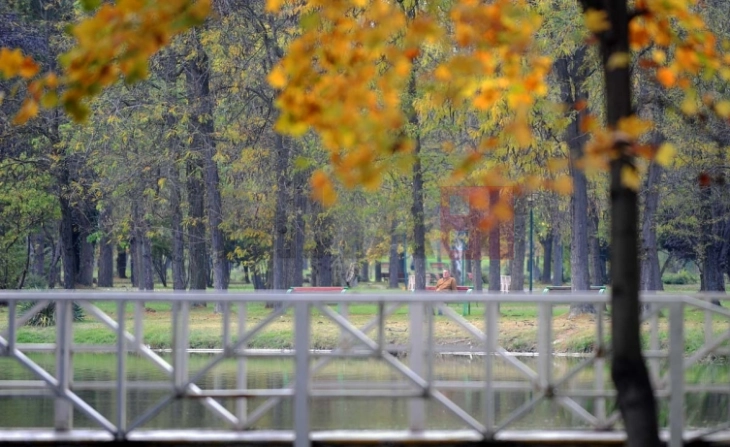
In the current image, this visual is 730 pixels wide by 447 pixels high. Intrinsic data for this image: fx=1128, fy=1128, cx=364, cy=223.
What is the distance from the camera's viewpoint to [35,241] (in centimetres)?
5522

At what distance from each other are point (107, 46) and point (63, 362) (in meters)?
3.68

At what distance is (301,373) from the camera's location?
8461mm

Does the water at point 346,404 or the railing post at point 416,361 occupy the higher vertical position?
the railing post at point 416,361

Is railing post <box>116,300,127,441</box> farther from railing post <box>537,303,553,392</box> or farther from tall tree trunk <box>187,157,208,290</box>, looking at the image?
tall tree trunk <box>187,157,208,290</box>

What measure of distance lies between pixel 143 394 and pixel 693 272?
76.7 metres

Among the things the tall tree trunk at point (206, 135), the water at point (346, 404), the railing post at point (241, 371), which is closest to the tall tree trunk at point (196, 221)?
the tall tree trunk at point (206, 135)

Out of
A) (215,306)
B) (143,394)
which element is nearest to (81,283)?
(215,306)

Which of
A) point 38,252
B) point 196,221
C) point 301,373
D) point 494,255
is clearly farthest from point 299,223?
point 38,252

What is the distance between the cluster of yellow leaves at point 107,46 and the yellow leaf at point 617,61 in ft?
7.37

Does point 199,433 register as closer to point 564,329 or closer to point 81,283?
point 564,329

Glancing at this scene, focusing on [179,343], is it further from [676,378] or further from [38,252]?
[38,252]

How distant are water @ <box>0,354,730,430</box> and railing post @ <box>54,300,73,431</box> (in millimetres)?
768

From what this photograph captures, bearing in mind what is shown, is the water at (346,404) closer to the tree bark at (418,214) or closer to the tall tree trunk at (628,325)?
the tall tree trunk at (628,325)

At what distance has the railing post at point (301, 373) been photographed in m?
8.43
